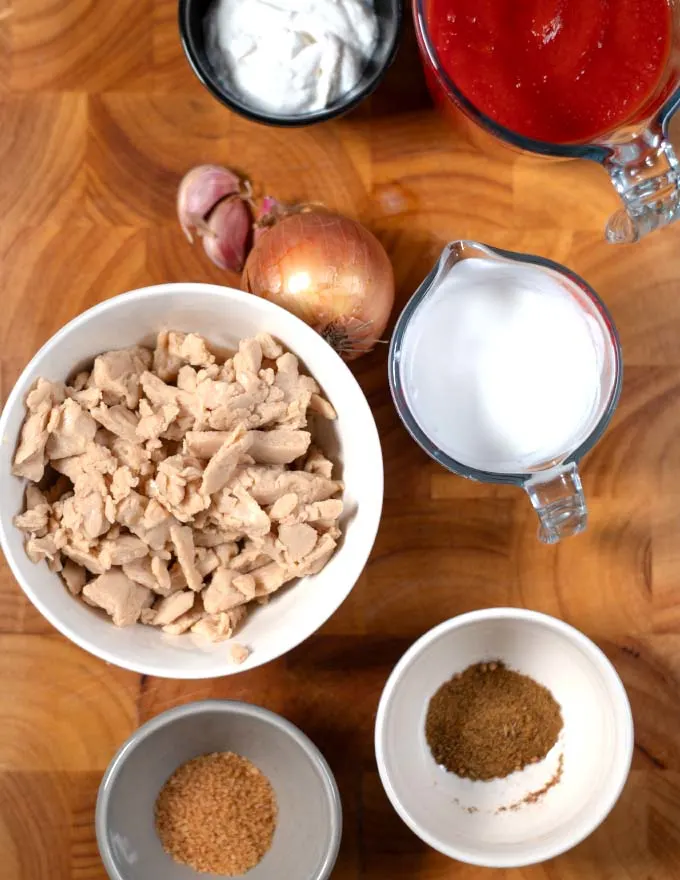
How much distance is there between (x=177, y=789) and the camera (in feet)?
4.20

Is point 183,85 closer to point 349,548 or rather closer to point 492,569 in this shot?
point 349,548

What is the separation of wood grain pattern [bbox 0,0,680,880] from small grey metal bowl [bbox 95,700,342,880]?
0.06m

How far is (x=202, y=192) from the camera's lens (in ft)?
4.14

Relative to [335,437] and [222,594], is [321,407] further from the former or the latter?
[222,594]

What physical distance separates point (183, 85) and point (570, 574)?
0.85 m

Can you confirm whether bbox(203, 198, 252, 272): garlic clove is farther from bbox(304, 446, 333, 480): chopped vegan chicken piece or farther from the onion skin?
bbox(304, 446, 333, 480): chopped vegan chicken piece

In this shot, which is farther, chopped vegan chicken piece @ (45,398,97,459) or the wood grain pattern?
the wood grain pattern

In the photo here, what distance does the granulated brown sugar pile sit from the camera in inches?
49.6

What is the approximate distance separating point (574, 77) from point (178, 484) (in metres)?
0.64

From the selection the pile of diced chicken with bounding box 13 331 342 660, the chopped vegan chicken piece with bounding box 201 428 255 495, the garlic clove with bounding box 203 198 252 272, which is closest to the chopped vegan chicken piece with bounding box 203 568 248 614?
the pile of diced chicken with bounding box 13 331 342 660

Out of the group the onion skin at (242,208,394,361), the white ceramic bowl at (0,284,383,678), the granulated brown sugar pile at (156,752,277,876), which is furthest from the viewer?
the granulated brown sugar pile at (156,752,277,876)

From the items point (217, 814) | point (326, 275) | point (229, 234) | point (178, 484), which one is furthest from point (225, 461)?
Answer: point (217, 814)

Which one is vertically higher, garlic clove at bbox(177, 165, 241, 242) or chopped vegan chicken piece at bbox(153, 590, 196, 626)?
garlic clove at bbox(177, 165, 241, 242)

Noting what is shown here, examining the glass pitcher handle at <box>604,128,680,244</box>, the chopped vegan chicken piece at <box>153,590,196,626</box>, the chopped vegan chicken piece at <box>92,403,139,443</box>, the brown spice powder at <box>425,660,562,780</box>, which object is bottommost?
the brown spice powder at <box>425,660,562,780</box>
